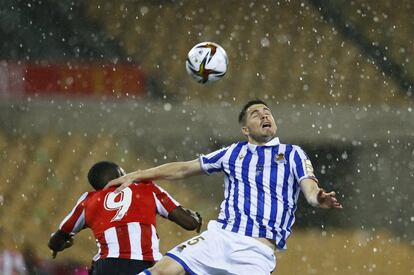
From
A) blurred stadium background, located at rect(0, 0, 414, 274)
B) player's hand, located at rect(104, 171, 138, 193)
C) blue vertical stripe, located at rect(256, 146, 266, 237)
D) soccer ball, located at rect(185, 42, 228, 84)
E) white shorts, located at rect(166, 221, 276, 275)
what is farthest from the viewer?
blurred stadium background, located at rect(0, 0, 414, 274)

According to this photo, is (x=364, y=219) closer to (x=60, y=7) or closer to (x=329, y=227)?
(x=329, y=227)

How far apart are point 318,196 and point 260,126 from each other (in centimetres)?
67

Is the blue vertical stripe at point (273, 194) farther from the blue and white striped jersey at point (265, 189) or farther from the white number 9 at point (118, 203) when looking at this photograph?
the white number 9 at point (118, 203)

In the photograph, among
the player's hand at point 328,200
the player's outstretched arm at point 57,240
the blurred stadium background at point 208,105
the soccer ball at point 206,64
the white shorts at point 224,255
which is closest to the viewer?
the player's hand at point 328,200

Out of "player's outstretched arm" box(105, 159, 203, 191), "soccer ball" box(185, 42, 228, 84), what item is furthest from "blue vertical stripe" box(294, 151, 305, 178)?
"soccer ball" box(185, 42, 228, 84)

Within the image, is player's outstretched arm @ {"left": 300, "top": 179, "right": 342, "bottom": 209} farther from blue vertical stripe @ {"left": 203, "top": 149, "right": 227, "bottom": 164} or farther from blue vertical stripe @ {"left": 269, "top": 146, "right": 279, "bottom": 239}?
blue vertical stripe @ {"left": 203, "top": 149, "right": 227, "bottom": 164}

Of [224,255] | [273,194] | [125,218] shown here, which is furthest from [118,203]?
[273,194]

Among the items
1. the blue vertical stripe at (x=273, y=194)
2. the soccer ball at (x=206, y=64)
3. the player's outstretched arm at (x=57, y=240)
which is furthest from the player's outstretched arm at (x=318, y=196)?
the soccer ball at (x=206, y=64)

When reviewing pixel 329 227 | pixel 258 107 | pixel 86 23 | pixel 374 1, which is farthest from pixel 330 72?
pixel 258 107

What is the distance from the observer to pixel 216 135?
1014 cm

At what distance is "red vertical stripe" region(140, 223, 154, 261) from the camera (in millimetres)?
4172

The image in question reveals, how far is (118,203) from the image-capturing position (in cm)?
421

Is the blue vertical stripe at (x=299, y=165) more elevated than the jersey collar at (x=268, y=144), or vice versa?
the jersey collar at (x=268, y=144)

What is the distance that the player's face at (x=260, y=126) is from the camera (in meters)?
4.12
